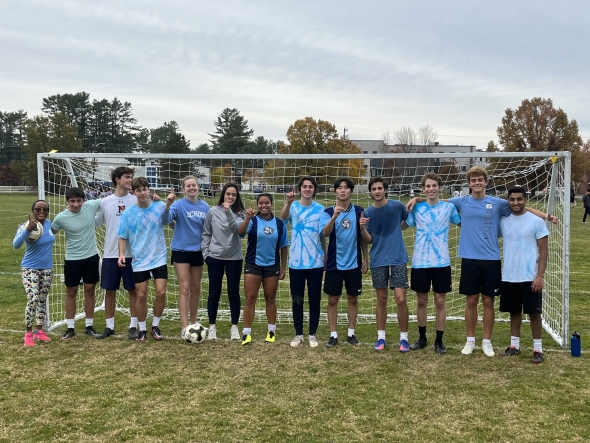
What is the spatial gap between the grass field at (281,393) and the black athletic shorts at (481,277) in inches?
26.6

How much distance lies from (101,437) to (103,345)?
2.23 meters

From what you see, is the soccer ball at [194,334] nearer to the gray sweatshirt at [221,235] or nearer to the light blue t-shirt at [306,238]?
the gray sweatshirt at [221,235]

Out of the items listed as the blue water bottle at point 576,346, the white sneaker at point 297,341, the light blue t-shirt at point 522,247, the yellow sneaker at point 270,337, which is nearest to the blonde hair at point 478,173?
the light blue t-shirt at point 522,247

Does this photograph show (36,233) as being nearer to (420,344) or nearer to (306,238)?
(306,238)

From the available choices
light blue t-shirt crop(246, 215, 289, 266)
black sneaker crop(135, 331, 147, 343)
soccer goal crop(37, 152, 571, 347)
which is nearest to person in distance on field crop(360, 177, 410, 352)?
soccer goal crop(37, 152, 571, 347)

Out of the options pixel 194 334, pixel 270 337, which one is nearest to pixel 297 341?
pixel 270 337

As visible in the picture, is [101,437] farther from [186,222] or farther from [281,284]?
[281,284]

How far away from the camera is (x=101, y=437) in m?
3.18

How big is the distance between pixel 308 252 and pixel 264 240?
50cm

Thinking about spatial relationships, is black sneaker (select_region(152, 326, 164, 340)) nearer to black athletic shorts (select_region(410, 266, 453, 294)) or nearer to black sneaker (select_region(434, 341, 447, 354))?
black athletic shorts (select_region(410, 266, 453, 294))

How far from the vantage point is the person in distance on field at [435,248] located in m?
4.96

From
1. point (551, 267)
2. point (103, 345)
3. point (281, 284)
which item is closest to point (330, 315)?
point (103, 345)

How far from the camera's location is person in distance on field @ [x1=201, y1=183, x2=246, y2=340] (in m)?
5.26

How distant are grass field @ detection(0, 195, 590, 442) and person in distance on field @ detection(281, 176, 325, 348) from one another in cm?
63
